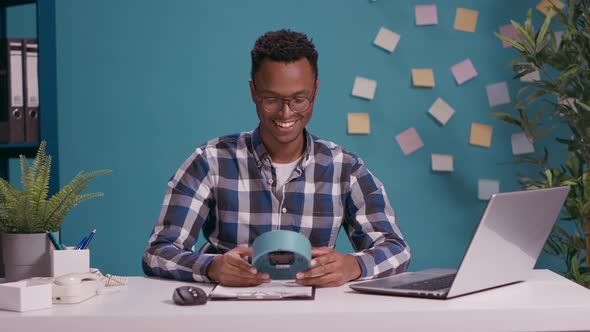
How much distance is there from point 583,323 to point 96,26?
221 cm

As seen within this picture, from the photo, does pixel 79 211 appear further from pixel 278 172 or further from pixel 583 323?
pixel 583 323

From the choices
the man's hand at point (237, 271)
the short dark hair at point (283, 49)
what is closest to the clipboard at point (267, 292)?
the man's hand at point (237, 271)

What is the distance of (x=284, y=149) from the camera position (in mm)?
1944

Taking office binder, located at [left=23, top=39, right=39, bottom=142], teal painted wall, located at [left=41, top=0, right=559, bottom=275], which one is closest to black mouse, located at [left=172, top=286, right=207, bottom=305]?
office binder, located at [left=23, top=39, right=39, bottom=142]

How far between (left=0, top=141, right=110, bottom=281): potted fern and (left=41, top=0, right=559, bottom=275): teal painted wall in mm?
1326

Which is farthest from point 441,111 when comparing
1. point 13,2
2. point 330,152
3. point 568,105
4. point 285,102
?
point 13,2

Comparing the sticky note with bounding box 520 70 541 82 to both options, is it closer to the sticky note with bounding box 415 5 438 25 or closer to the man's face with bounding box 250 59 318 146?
the sticky note with bounding box 415 5 438 25

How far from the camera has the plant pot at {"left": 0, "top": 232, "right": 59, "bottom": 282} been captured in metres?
1.59

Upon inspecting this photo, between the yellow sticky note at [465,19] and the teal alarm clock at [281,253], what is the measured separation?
1.75m

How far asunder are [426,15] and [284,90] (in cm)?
132

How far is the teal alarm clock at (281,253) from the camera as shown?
1.40 m

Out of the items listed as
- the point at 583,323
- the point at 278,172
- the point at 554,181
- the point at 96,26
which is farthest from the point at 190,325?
the point at 96,26

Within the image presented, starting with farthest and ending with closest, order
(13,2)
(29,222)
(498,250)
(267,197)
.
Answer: (13,2) → (267,197) → (29,222) → (498,250)

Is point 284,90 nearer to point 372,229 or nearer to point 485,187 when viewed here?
point 372,229
